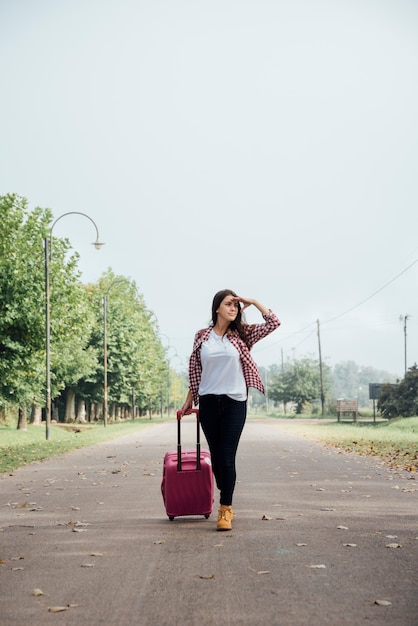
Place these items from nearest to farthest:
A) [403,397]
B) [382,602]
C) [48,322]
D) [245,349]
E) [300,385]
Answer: [382,602]
[245,349]
[48,322]
[403,397]
[300,385]

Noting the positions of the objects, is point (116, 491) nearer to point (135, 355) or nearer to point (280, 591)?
point (280, 591)

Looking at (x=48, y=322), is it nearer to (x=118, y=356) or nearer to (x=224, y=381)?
(x=224, y=381)

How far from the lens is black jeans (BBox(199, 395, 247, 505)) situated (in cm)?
775

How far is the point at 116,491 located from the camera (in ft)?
38.2

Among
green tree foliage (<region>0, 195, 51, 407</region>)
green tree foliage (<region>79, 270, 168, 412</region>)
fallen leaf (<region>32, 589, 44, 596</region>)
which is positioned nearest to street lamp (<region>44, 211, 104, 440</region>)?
green tree foliage (<region>0, 195, 51, 407</region>)

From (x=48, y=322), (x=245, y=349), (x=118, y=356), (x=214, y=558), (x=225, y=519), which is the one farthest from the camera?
(x=118, y=356)

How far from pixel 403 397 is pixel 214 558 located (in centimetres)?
4220

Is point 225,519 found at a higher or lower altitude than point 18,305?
lower

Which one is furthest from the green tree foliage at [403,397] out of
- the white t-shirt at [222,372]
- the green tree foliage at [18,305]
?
the white t-shirt at [222,372]

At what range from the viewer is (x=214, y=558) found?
6457 millimetres

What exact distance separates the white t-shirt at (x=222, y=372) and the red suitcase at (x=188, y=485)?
478mm


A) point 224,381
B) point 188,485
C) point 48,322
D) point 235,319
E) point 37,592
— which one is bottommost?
point 37,592

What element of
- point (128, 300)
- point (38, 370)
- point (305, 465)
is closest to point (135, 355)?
point (128, 300)

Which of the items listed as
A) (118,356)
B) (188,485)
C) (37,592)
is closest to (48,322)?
(188,485)
